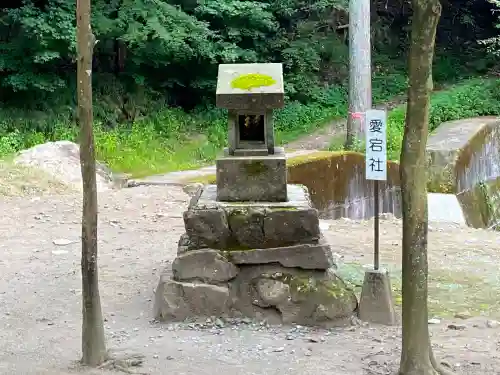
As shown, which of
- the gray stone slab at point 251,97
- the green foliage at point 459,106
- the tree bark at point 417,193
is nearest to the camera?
the tree bark at point 417,193

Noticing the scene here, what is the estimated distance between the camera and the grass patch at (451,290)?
5.62 metres

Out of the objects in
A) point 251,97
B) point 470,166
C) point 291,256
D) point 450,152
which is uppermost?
point 251,97

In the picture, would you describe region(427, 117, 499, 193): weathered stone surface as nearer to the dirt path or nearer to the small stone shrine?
the dirt path

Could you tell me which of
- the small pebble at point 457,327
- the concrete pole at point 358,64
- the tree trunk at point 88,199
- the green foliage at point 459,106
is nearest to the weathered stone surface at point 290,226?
the small pebble at point 457,327

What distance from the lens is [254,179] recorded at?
210 inches

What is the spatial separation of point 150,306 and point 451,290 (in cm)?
267

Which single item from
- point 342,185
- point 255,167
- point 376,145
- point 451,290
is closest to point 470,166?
point 342,185

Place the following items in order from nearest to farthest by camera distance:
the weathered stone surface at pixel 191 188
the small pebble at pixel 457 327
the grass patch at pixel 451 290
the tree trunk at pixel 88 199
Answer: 1. the tree trunk at pixel 88 199
2. the small pebble at pixel 457 327
3. the grass patch at pixel 451 290
4. the weathered stone surface at pixel 191 188

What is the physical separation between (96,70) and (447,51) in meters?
9.97

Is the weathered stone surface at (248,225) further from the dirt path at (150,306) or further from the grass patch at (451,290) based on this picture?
the grass patch at (451,290)

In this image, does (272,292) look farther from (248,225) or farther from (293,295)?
(248,225)

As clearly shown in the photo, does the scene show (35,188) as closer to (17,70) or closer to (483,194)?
(17,70)

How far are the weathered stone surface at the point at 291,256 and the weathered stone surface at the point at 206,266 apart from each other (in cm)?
8

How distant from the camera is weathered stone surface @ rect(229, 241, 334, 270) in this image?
5113 millimetres
